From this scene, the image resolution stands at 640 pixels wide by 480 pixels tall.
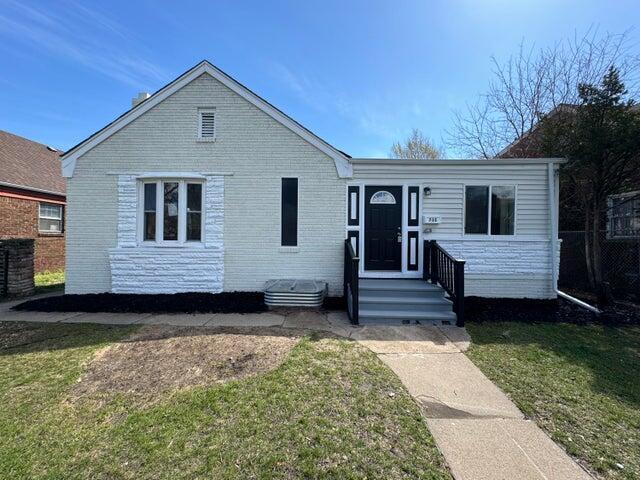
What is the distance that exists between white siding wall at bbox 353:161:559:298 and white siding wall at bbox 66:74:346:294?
159 cm

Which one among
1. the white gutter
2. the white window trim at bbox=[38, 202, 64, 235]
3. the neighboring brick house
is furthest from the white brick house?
the white window trim at bbox=[38, 202, 64, 235]

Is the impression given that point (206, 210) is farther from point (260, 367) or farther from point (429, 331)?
point (429, 331)

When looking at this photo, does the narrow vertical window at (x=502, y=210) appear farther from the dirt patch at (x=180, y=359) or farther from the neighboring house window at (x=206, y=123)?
the neighboring house window at (x=206, y=123)

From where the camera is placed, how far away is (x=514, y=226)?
7.98m

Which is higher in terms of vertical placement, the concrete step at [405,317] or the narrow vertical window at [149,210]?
the narrow vertical window at [149,210]

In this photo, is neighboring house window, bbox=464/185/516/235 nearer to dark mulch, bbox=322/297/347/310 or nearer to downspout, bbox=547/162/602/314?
downspout, bbox=547/162/602/314

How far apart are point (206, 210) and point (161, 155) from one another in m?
1.71

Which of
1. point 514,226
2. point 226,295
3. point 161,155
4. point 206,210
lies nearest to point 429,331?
point 514,226

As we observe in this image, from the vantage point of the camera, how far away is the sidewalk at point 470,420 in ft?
8.28

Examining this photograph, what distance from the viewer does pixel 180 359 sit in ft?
14.6

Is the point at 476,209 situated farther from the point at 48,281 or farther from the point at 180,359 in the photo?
the point at 48,281

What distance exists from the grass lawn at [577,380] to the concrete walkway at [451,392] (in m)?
0.19

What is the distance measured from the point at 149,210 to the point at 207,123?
Answer: 2.53 m

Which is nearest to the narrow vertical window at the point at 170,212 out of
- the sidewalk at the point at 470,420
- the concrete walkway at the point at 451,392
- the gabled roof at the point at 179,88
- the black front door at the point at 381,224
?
the gabled roof at the point at 179,88
